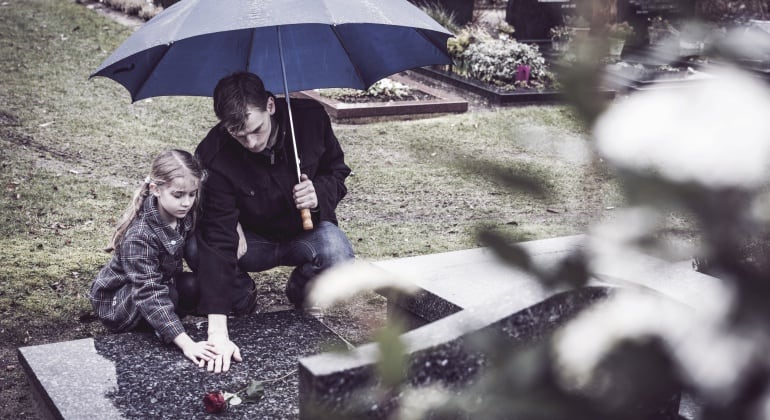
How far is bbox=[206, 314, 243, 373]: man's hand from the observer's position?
3.18 m

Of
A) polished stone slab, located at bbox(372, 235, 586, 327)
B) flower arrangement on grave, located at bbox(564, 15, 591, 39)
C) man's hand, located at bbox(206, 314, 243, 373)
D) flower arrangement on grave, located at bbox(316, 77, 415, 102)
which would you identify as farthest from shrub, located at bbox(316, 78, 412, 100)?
flower arrangement on grave, located at bbox(564, 15, 591, 39)

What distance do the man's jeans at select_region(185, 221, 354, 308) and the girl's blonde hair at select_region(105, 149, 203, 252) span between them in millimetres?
419

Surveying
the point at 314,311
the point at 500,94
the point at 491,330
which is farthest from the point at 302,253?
the point at 500,94

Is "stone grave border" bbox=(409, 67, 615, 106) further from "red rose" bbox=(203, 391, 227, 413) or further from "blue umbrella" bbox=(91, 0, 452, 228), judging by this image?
"red rose" bbox=(203, 391, 227, 413)

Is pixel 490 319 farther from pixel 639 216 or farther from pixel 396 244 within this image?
pixel 396 244

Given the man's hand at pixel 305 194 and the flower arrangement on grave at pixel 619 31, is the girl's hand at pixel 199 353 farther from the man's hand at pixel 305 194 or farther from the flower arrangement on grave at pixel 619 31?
the flower arrangement on grave at pixel 619 31

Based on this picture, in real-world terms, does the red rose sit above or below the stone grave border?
above

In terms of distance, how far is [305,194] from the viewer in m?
3.70

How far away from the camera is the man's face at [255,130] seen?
3.40 metres

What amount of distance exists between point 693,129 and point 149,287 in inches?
114

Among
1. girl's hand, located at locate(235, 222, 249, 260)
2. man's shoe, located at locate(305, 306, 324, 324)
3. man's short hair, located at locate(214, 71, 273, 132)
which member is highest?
man's short hair, located at locate(214, 71, 273, 132)

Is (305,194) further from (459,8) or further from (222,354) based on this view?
(459,8)

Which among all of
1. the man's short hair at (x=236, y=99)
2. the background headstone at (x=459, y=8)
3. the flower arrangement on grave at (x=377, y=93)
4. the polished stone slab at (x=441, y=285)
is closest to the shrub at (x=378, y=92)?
the flower arrangement on grave at (x=377, y=93)

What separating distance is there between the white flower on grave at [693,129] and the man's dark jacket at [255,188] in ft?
9.35
